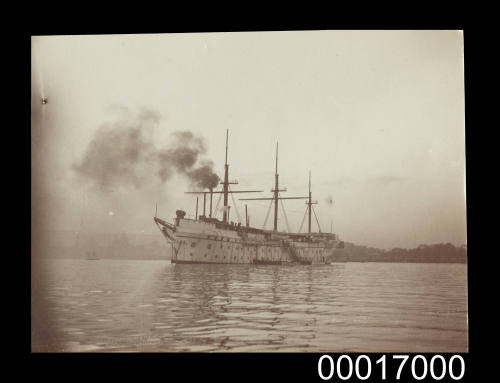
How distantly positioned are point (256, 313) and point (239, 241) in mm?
4848

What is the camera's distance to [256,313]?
8266 millimetres

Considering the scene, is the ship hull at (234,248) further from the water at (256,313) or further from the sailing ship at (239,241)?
the water at (256,313)

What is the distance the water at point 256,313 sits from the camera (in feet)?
23.6

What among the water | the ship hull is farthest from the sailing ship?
the water

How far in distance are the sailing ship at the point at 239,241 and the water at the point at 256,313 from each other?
886 mm

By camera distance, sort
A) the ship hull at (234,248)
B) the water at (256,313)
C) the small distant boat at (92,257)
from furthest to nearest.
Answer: the ship hull at (234,248) < the small distant boat at (92,257) < the water at (256,313)

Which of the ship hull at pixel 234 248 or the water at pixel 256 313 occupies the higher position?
the ship hull at pixel 234 248

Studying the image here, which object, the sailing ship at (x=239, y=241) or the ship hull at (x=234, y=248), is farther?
the ship hull at (x=234, y=248)

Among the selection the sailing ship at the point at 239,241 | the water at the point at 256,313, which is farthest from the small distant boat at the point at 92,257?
the sailing ship at the point at 239,241

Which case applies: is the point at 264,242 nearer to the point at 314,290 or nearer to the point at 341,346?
the point at 314,290

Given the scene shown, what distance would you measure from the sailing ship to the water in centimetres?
89

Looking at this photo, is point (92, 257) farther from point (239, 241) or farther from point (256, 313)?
point (239, 241)

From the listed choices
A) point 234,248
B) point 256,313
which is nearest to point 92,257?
point 256,313

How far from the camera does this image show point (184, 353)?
699cm
